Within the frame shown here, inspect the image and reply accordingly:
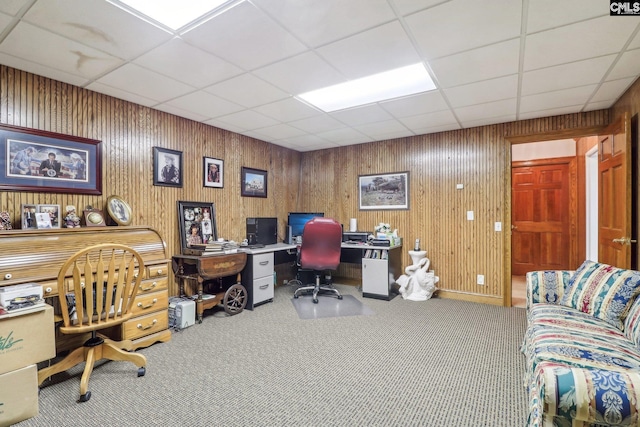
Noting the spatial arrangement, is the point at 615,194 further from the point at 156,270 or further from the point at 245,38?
the point at 156,270

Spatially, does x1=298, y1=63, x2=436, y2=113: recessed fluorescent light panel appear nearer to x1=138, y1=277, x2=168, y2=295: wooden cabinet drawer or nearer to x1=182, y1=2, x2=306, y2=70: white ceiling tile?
x1=182, y1=2, x2=306, y2=70: white ceiling tile

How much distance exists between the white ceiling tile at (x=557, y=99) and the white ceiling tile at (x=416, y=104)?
869mm

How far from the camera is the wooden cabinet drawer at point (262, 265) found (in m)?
3.92

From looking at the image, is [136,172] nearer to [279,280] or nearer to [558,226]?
[279,280]

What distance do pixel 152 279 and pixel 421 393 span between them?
8.12 feet

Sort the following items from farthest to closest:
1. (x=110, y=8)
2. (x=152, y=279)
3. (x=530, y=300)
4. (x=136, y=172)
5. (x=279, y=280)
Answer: (x=279, y=280) → (x=136, y=172) → (x=152, y=279) → (x=530, y=300) → (x=110, y=8)

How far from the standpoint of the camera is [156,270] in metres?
2.90

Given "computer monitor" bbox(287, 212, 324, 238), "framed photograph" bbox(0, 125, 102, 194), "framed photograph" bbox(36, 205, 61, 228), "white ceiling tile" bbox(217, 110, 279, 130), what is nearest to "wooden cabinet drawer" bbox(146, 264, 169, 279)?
"framed photograph" bbox(36, 205, 61, 228)

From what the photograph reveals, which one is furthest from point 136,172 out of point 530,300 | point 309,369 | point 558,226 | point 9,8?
point 558,226

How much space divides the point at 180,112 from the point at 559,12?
11.8 ft

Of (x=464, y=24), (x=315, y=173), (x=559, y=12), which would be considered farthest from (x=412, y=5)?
(x=315, y=173)

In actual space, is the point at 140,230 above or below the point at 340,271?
above

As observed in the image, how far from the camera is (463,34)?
→ 206 cm

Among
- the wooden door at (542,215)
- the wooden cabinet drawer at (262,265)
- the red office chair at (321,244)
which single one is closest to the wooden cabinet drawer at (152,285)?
the wooden cabinet drawer at (262,265)
